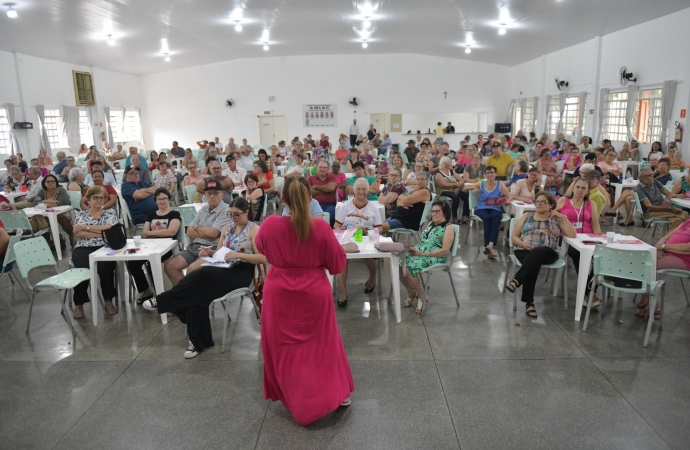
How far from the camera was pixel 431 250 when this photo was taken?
15.5 feet

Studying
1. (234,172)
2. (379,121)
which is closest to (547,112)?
(379,121)

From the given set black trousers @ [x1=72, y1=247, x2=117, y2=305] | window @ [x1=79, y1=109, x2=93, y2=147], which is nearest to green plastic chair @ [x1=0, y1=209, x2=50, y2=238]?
black trousers @ [x1=72, y1=247, x2=117, y2=305]

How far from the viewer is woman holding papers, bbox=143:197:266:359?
3.90m

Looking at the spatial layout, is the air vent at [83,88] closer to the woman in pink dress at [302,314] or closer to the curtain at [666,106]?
the woman in pink dress at [302,314]

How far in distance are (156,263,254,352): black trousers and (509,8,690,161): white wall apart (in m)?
10.3

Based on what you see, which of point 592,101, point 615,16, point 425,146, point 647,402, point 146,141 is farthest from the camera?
point 146,141

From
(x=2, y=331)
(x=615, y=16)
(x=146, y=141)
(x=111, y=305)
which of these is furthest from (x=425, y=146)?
(x=146, y=141)

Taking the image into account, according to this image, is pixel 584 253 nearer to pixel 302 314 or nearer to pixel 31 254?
pixel 302 314

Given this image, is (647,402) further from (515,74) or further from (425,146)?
(515,74)

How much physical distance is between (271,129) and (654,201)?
1605cm

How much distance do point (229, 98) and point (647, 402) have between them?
64.0 feet

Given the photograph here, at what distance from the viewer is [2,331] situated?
4.52 m

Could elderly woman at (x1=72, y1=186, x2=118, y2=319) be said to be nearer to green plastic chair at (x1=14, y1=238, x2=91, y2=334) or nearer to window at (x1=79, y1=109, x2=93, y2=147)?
green plastic chair at (x1=14, y1=238, x2=91, y2=334)

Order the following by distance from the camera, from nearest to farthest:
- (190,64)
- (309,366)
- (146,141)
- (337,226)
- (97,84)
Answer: (309,366), (337,226), (97,84), (190,64), (146,141)
